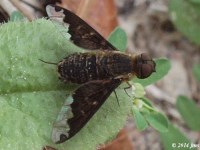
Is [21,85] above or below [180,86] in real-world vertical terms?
above

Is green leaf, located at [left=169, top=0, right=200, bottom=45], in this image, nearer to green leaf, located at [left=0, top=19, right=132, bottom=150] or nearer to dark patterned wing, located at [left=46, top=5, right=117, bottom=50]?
dark patterned wing, located at [left=46, top=5, right=117, bottom=50]

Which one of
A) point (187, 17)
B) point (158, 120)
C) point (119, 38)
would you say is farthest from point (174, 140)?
point (187, 17)

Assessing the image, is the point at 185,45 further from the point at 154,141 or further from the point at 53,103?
the point at 53,103

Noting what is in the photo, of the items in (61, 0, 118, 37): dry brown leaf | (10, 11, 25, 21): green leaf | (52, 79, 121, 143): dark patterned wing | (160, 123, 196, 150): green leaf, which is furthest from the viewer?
(61, 0, 118, 37): dry brown leaf

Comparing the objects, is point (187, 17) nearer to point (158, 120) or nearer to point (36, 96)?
point (158, 120)

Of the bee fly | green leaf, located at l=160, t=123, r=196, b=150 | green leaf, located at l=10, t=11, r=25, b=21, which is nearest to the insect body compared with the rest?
the bee fly

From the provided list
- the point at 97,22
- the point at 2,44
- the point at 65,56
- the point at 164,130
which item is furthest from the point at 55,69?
the point at 97,22
